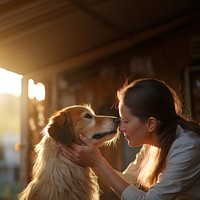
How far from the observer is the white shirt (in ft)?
8.79

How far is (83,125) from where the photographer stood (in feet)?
11.0

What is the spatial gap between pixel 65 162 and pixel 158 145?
61 centimetres

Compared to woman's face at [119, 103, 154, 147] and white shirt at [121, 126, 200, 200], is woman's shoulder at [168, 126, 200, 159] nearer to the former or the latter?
white shirt at [121, 126, 200, 200]

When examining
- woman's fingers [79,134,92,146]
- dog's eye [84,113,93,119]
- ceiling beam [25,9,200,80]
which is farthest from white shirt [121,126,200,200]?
ceiling beam [25,9,200,80]

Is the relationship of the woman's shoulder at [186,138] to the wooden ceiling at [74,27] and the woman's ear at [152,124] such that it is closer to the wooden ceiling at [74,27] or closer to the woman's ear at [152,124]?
the woman's ear at [152,124]

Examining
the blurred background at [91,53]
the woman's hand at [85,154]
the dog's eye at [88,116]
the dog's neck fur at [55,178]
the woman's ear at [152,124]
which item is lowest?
the dog's neck fur at [55,178]

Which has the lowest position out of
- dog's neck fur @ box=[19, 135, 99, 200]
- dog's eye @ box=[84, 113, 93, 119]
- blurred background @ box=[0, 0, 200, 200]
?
dog's neck fur @ box=[19, 135, 99, 200]

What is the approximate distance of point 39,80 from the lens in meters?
5.70

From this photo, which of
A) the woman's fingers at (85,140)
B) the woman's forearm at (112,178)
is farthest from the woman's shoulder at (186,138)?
the woman's fingers at (85,140)

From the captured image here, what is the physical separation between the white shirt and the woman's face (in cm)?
17

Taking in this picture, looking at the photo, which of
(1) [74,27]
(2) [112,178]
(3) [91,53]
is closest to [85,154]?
(2) [112,178]

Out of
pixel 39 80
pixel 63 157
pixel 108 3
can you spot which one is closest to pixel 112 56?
pixel 39 80

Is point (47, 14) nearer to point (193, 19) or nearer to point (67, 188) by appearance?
point (67, 188)

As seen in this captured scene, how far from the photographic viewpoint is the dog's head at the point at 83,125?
126 inches
